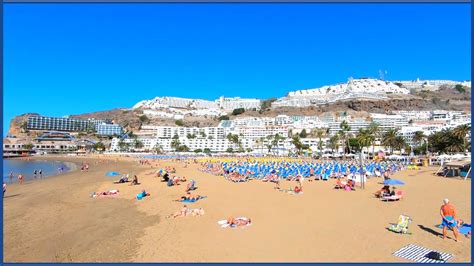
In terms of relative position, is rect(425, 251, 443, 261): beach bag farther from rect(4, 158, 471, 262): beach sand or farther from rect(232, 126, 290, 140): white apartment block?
rect(232, 126, 290, 140): white apartment block

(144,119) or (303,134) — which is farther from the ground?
(144,119)

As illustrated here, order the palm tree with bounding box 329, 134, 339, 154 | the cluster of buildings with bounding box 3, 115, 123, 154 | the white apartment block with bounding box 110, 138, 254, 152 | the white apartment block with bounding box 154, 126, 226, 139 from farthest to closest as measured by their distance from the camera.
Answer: the white apartment block with bounding box 154, 126, 226, 139, the cluster of buildings with bounding box 3, 115, 123, 154, the white apartment block with bounding box 110, 138, 254, 152, the palm tree with bounding box 329, 134, 339, 154

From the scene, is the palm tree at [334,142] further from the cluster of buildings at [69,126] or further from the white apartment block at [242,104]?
the white apartment block at [242,104]

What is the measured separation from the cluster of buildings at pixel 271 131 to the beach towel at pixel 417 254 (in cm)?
8168

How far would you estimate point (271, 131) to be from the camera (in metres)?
116

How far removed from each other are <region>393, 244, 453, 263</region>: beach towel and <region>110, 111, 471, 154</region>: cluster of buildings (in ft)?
268

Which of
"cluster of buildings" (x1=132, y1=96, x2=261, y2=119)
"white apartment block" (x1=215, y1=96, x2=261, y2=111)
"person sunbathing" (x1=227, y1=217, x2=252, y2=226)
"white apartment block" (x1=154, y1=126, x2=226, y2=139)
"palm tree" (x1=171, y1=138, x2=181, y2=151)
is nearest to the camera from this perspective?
"person sunbathing" (x1=227, y1=217, x2=252, y2=226)

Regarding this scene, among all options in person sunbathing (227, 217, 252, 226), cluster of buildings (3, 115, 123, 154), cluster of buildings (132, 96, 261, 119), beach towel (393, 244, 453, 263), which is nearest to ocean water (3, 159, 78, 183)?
person sunbathing (227, 217, 252, 226)

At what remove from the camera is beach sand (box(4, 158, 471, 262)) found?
7.07 m

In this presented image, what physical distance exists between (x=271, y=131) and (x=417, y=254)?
109197 millimetres

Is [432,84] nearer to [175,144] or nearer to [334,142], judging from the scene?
[334,142]

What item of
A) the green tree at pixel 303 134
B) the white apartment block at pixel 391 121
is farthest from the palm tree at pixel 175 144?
the white apartment block at pixel 391 121

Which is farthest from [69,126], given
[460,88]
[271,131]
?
[460,88]

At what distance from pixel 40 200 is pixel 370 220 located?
44.4 ft
